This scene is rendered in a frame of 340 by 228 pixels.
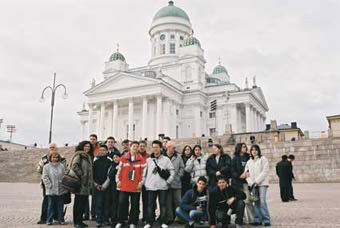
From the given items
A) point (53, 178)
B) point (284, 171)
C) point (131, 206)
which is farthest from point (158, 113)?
point (131, 206)

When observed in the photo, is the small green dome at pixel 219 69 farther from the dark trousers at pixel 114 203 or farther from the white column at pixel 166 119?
the dark trousers at pixel 114 203

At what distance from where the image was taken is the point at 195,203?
6668 millimetres

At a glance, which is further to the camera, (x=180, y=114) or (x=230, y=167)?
(x=180, y=114)

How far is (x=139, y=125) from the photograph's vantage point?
48.9 metres

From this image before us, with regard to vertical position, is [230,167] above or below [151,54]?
below


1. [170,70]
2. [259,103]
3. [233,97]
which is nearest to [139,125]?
[170,70]

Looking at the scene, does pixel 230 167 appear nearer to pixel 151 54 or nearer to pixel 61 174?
pixel 61 174

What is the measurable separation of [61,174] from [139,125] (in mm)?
41446

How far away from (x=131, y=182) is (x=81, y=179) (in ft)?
3.78

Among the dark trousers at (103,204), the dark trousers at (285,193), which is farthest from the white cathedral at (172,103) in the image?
the dark trousers at (103,204)

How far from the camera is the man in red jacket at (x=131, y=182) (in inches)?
263

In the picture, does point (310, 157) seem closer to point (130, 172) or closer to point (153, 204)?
point (153, 204)

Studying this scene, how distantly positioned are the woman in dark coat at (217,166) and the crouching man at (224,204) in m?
0.28

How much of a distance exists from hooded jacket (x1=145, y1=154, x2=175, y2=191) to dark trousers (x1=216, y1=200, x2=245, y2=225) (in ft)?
3.94
